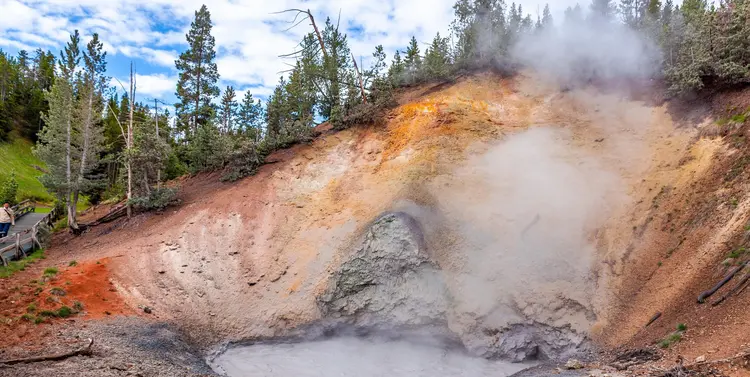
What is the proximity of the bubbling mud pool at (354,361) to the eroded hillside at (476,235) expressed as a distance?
61 centimetres

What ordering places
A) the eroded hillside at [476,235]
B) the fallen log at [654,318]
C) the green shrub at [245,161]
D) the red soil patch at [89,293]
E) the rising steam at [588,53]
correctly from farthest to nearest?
the green shrub at [245,161] < the rising steam at [588,53] < the eroded hillside at [476,235] < the red soil patch at [89,293] < the fallen log at [654,318]

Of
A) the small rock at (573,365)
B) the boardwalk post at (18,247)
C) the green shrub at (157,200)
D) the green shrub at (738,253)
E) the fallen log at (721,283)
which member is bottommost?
the small rock at (573,365)

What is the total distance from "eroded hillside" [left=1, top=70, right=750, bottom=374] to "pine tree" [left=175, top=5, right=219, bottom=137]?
15.6 meters

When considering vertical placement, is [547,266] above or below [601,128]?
below

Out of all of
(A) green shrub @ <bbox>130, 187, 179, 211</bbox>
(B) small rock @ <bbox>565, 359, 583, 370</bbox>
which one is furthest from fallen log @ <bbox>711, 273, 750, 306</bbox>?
(A) green shrub @ <bbox>130, 187, 179, 211</bbox>

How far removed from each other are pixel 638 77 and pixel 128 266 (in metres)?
23.4

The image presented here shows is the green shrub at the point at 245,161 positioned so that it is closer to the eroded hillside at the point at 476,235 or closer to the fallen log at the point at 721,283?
the eroded hillside at the point at 476,235

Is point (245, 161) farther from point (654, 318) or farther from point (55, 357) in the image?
point (654, 318)

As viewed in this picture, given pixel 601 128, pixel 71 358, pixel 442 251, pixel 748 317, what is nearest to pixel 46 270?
pixel 71 358

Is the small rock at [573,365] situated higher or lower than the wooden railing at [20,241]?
lower

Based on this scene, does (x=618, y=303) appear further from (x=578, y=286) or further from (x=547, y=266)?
(x=547, y=266)

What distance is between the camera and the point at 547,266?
563 inches

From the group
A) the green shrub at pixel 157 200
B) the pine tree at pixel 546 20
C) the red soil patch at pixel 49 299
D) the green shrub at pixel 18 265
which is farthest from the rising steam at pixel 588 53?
the green shrub at pixel 18 265

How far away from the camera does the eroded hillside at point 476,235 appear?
1270cm
